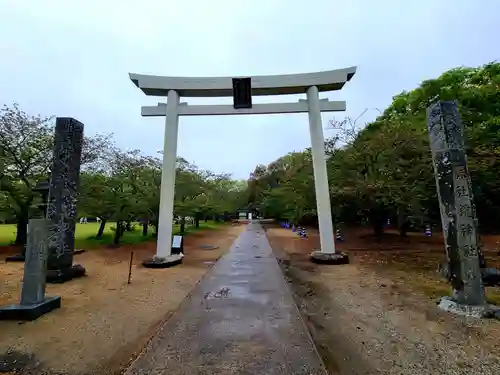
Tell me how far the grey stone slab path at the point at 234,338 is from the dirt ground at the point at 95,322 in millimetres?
350

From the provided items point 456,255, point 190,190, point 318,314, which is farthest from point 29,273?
Result: point 190,190

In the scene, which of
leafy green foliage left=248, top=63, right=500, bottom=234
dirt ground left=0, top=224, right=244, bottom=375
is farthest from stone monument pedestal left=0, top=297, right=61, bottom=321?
leafy green foliage left=248, top=63, right=500, bottom=234

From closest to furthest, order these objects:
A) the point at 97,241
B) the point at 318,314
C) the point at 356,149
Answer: the point at 318,314 → the point at 356,149 → the point at 97,241

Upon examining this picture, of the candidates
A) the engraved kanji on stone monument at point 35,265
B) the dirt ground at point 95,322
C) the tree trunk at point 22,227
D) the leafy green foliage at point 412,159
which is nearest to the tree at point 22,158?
the tree trunk at point 22,227

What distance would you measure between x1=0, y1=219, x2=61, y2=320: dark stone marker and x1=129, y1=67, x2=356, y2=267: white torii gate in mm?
4145

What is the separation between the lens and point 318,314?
4625 millimetres

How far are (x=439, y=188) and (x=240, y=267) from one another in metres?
5.41

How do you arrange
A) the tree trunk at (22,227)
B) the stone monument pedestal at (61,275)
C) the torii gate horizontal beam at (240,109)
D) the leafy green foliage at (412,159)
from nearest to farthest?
1. the stone monument pedestal at (61,275)
2. the torii gate horizontal beam at (240,109)
3. the leafy green foliage at (412,159)
4. the tree trunk at (22,227)

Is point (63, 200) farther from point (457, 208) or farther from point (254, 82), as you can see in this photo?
point (457, 208)

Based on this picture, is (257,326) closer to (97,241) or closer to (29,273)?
(29,273)

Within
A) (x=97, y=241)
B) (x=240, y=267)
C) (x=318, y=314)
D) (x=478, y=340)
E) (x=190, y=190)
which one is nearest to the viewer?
(x=478, y=340)

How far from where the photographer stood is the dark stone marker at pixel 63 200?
7.01 meters

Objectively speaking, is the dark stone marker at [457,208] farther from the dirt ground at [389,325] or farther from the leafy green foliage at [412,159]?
the leafy green foliage at [412,159]

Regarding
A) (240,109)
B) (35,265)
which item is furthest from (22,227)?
(240,109)
